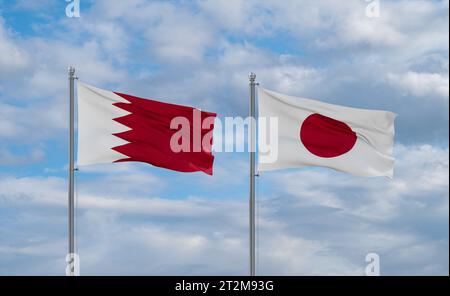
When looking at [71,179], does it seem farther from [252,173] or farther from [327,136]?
[327,136]

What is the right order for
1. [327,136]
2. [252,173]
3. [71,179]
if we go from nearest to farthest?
[71,179] < [252,173] < [327,136]

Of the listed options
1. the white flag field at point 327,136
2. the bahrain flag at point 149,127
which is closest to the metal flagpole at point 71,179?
the bahrain flag at point 149,127

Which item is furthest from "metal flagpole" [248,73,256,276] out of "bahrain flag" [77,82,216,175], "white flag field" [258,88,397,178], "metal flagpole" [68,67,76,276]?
"metal flagpole" [68,67,76,276]

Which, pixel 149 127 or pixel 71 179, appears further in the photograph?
pixel 149 127

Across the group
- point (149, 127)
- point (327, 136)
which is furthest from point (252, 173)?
point (149, 127)

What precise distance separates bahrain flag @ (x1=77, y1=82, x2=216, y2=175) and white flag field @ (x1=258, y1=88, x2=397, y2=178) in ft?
6.56

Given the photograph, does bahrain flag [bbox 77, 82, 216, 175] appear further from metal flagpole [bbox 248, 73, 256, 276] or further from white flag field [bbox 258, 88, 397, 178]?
white flag field [bbox 258, 88, 397, 178]

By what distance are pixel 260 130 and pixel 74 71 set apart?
20.6 feet

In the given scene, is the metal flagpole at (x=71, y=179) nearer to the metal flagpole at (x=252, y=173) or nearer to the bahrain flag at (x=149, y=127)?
the bahrain flag at (x=149, y=127)

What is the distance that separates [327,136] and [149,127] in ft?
19.2

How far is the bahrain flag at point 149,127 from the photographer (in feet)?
82.6

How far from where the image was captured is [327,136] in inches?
1024

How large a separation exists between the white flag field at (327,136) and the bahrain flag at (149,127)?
200 centimetres
